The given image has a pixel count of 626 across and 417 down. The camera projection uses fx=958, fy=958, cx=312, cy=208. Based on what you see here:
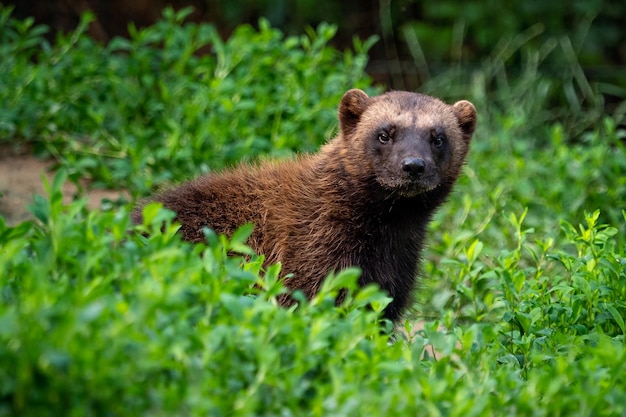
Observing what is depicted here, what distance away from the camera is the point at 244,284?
3.43 m

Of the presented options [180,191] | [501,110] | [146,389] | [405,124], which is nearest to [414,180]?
[405,124]

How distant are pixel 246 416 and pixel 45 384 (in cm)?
59

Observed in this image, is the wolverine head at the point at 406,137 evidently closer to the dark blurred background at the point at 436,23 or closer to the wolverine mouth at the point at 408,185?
the wolverine mouth at the point at 408,185

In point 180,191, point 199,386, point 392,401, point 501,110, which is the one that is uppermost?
point 199,386

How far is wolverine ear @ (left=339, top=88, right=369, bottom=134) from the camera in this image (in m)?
5.73

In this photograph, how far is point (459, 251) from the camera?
639cm

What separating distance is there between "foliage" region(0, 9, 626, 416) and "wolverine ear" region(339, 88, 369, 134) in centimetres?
106

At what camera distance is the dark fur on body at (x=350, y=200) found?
5.17m

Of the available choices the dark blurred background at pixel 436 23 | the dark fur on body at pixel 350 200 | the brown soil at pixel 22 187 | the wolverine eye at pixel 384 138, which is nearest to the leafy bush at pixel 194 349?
the dark fur on body at pixel 350 200

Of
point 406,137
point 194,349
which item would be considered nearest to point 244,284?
point 194,349

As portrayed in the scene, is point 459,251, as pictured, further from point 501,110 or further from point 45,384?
point 501,110

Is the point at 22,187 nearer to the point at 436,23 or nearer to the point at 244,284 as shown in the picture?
the point at 244,284

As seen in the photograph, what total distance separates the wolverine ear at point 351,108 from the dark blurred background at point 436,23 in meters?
5.33

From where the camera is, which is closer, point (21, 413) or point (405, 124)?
point (21, 413)
